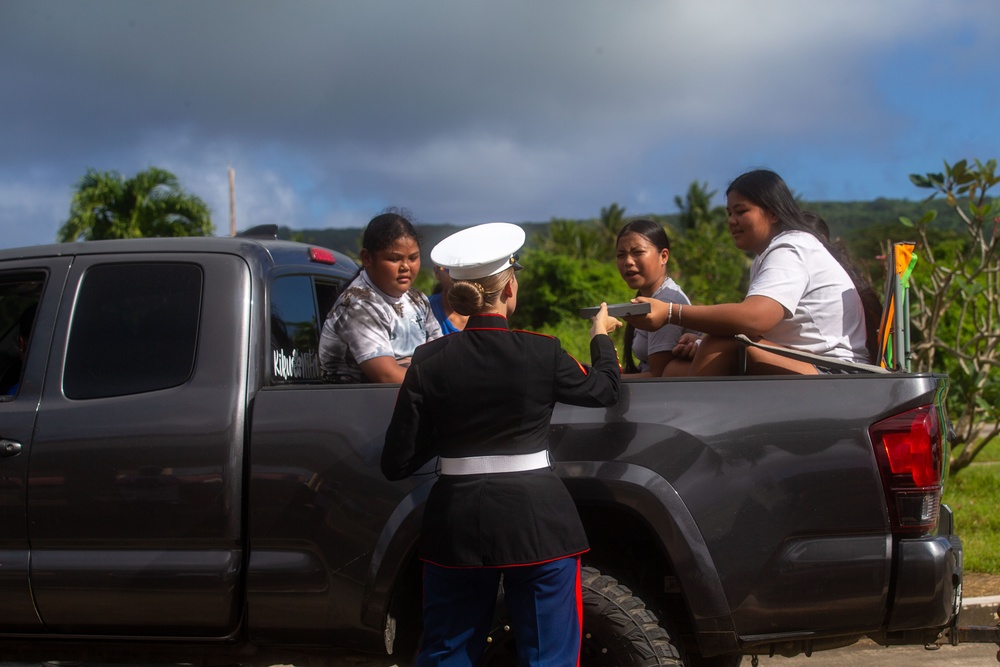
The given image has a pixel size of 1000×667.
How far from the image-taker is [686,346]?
3.80 m

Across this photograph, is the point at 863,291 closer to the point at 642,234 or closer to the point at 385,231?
the point at 642,234

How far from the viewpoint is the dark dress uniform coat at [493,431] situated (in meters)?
2.57

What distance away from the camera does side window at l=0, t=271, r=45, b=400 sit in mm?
3643

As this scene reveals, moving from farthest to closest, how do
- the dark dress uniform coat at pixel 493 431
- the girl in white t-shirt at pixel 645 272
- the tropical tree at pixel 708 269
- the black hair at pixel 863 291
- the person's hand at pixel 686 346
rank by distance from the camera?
the tropical tree at pixel 708 269 → the girl in white t-shirt at pixel 645 272 → the person's hand at pixel 686 346 → the black hair at pixel 863 291 → the dark dress uniform coat at pixel 493 431

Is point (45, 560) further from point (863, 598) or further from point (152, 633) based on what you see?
point (863, 598)

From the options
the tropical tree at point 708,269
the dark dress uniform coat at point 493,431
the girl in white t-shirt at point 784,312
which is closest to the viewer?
the dark dress uniform coat at point 493,431

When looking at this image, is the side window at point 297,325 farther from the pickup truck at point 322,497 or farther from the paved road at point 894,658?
the paved road at point 894,658

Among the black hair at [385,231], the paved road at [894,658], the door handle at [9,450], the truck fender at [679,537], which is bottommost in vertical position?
the paved road at [894,658]

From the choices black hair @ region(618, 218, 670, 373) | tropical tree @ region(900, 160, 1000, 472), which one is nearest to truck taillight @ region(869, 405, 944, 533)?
black hair @ region(618, 218, 670, 373)

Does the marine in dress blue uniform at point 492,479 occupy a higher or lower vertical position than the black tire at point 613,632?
higher

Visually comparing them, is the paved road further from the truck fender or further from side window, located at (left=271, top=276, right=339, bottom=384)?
side window, located at (left=271, top=276, right=339, bottom=384)

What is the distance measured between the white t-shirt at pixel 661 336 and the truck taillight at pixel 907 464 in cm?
126

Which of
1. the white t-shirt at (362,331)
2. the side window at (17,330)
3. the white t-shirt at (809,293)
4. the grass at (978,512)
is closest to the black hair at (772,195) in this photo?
the white t-shirt at (809,293)

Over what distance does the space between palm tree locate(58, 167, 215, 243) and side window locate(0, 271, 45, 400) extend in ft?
63.1
